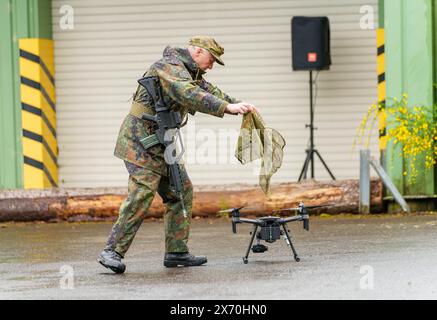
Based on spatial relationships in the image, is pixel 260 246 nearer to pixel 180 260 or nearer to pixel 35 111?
pixel 180 260

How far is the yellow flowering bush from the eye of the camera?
1597 centimetres

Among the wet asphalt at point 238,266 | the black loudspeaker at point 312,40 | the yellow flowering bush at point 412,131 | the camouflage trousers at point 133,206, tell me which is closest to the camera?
the wet asphalt at point 238,266

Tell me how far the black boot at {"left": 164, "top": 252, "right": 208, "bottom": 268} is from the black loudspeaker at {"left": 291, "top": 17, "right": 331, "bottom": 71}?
270 inches

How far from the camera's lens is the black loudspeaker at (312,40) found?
16922mm

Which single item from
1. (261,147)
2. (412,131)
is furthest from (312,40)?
(261,147)

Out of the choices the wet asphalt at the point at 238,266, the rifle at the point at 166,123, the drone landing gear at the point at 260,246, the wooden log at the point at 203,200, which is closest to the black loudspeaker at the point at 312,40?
the wooden log at the point at 203,200

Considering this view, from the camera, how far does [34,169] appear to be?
17.6 metres

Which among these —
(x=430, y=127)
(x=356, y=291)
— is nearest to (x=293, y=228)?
(x=430, y=127)

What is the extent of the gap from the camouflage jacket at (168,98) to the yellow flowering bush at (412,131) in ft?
20.2

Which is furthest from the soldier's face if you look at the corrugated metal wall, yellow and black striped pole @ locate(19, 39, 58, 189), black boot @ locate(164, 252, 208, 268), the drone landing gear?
yellow and black striped pole @ locate(19, 39, 58, 189)

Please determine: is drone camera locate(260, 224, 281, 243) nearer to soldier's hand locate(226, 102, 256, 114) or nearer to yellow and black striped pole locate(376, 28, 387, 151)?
soldier's hand locate(226, 102, 256, 114)

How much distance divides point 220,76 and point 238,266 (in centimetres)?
764

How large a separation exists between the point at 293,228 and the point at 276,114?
3.55m

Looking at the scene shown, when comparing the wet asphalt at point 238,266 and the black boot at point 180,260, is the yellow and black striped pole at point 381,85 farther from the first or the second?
the black boot at point 180,260
